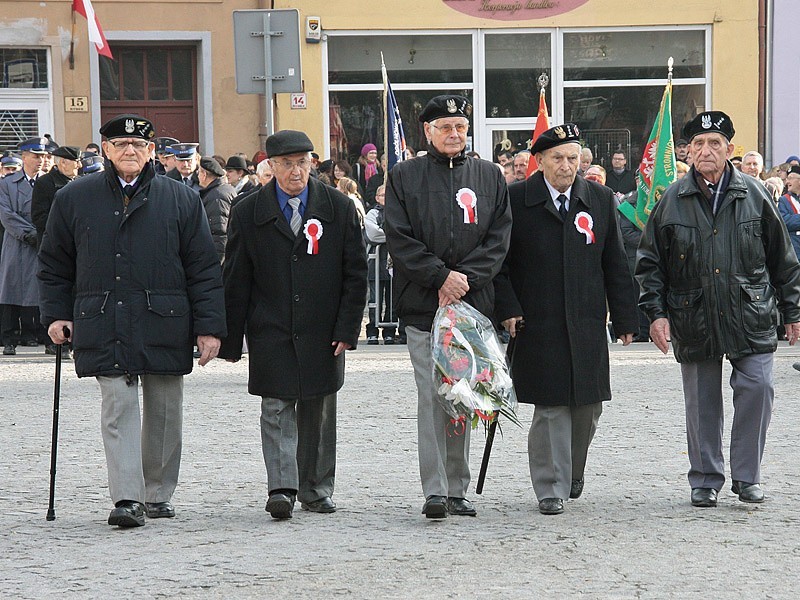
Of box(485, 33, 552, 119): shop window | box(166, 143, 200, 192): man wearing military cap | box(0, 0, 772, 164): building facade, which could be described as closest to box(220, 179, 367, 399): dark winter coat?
box(166, 143, 200, 192): man wearing military cap

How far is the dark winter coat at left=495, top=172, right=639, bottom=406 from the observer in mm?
7707

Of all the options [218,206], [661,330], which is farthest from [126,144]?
[218,206]

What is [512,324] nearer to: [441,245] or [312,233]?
[441,245]

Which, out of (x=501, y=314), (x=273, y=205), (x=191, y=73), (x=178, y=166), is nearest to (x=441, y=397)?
(x=501, y=314)

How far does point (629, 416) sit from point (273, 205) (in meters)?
4.05

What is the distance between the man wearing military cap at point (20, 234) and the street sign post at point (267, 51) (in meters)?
2.45

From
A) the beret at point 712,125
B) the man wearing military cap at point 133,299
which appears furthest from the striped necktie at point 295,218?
the beret at point 712,125

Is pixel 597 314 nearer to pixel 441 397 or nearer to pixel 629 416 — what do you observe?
pixel 441 397

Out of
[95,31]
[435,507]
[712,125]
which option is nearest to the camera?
[435,507]

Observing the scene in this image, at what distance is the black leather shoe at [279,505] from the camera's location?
7.43 metres

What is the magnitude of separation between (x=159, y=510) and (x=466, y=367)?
1.74 meters

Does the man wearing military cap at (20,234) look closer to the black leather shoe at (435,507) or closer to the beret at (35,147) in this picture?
the beret at (35,147)

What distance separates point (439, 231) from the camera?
24.8 feet

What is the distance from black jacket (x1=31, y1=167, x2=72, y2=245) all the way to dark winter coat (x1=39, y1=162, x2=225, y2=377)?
7180mm
